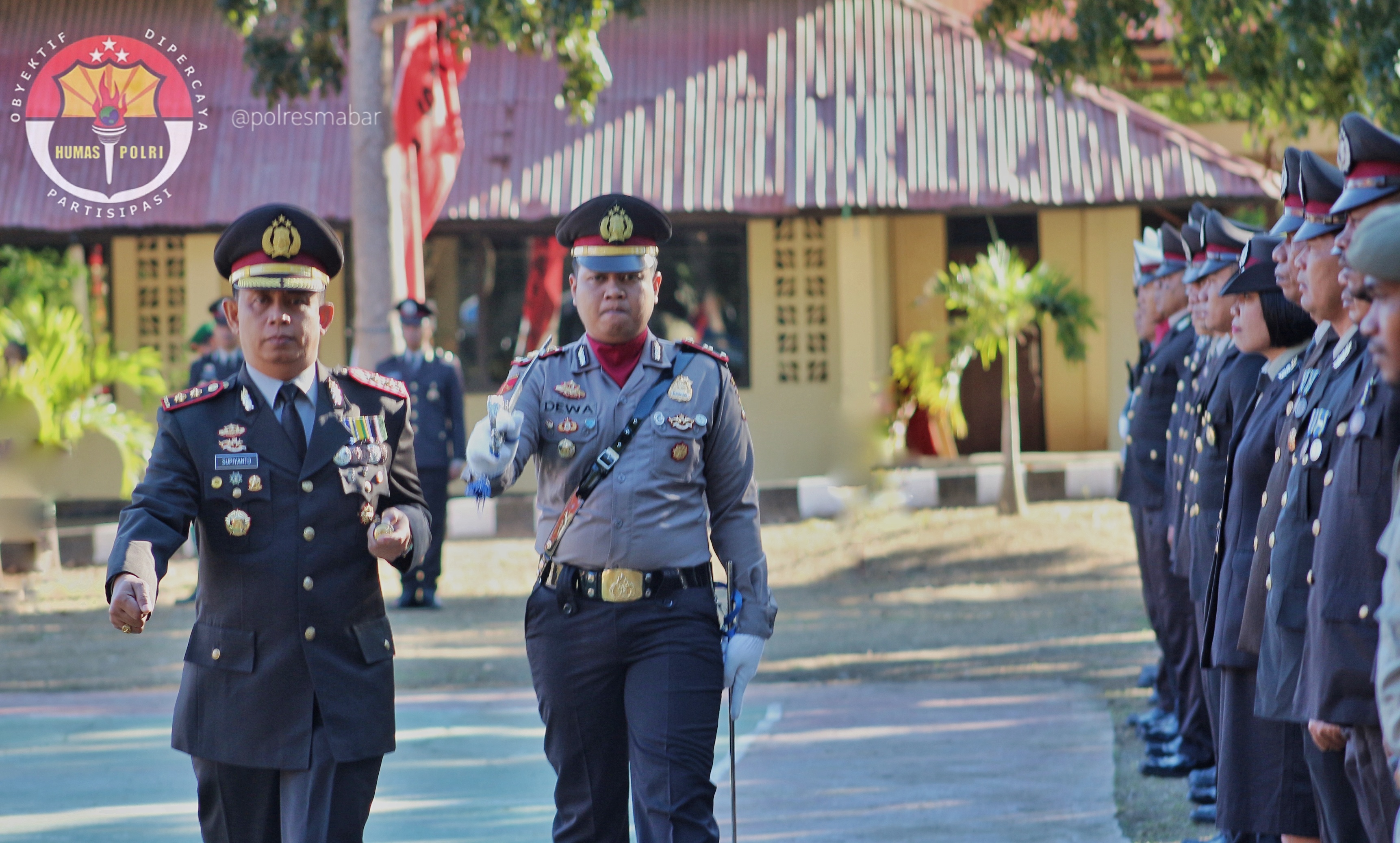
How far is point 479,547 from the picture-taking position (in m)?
14.5

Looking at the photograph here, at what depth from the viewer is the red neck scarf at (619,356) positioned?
4289mm

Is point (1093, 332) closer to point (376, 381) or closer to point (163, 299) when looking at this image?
point (163, 299)

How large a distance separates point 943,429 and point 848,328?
1690 millimetres

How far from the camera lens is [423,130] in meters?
12.4

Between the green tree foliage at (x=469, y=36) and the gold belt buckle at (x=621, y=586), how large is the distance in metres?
7.68

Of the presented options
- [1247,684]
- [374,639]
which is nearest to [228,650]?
[374,639]

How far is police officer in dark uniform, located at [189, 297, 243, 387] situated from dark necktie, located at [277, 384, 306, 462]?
7523 millimetres

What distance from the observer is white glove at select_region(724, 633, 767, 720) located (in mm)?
4141

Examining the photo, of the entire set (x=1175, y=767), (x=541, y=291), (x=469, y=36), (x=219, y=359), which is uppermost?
(x=469, y=36)

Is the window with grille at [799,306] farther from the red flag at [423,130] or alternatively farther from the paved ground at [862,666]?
the red flag at [423,130]

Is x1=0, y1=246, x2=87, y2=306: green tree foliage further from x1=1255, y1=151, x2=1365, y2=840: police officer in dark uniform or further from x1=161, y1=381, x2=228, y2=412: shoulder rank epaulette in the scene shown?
x1=1255, y1=151, x2=1365, y2=840: police officer in dark uniform

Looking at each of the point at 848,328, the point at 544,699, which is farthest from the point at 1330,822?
the point at 848,328

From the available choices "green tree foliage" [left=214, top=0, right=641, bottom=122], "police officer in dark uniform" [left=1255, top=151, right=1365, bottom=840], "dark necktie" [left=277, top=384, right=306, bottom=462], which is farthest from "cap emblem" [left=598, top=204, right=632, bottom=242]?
"green tree foliage" [left=214, top=0, right=641, bottom=122]

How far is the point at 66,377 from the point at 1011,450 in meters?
8.49
